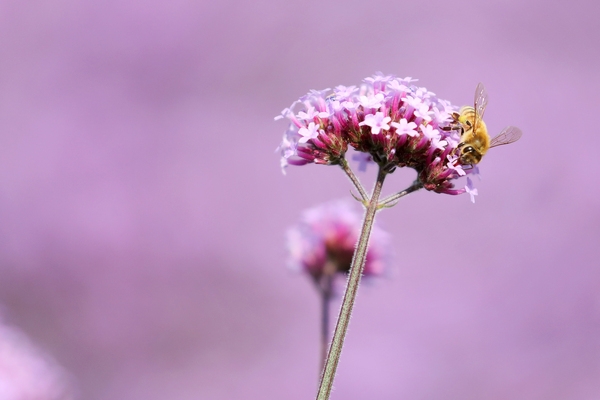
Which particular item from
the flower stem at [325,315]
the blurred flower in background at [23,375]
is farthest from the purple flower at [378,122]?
the blurred flower in background at [23,375]

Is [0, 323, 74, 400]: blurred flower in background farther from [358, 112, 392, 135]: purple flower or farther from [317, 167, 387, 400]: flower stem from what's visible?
[358, 112, 392, 135]: purple flower

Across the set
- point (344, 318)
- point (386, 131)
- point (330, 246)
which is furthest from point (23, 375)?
point (386, 131)

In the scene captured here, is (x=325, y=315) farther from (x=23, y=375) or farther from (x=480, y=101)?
(x=23, y=375)

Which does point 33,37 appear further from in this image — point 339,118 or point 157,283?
point 339,118

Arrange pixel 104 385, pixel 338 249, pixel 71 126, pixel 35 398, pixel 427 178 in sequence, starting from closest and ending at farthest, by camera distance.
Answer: pixel 427 178, pixel 35 398, pixel 338 249, pixel 104 385, pixel 71 126

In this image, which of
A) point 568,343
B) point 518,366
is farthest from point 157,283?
point 568,343

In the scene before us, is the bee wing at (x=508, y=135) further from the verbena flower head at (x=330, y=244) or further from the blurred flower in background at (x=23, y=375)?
the blurred flower in background at (x=23, y=375)

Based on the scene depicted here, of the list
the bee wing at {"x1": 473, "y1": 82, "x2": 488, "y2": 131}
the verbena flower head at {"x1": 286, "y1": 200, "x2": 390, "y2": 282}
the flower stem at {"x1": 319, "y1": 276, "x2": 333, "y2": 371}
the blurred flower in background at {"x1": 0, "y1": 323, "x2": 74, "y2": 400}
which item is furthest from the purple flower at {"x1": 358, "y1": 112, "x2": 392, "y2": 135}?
the blurred flower in background at {"x1": 0, "y1": 323, "x2": 74, "y2": 400}
